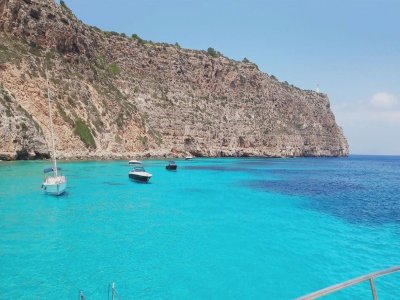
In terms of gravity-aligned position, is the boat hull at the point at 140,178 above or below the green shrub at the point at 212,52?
below

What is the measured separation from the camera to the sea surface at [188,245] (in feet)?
55.3

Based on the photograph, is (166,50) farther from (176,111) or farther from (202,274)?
(202,274)

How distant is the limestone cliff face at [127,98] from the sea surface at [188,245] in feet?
153

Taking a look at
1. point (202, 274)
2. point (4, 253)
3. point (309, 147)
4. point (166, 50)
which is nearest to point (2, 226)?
point (4, 253)

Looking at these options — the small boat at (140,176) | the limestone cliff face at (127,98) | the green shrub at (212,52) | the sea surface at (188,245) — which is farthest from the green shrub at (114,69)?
the sea surface at (188,245)

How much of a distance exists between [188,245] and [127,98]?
10278 centimetres

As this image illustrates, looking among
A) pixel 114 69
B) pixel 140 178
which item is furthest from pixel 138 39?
pixel 140 178

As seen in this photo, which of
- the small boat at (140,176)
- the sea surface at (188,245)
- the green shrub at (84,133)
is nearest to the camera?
the sea surface at (188,245)

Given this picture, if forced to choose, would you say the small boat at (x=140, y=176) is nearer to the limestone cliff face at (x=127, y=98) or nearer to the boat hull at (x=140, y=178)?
the boat hull at (x=140, y=178)

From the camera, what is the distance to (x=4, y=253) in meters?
20.1

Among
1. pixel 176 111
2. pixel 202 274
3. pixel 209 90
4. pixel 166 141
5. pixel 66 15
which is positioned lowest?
pixel 202 274

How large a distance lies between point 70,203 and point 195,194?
15.6 metres

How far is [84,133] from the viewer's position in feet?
299

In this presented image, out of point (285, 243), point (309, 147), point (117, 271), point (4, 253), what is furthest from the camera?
point (309, 147)
